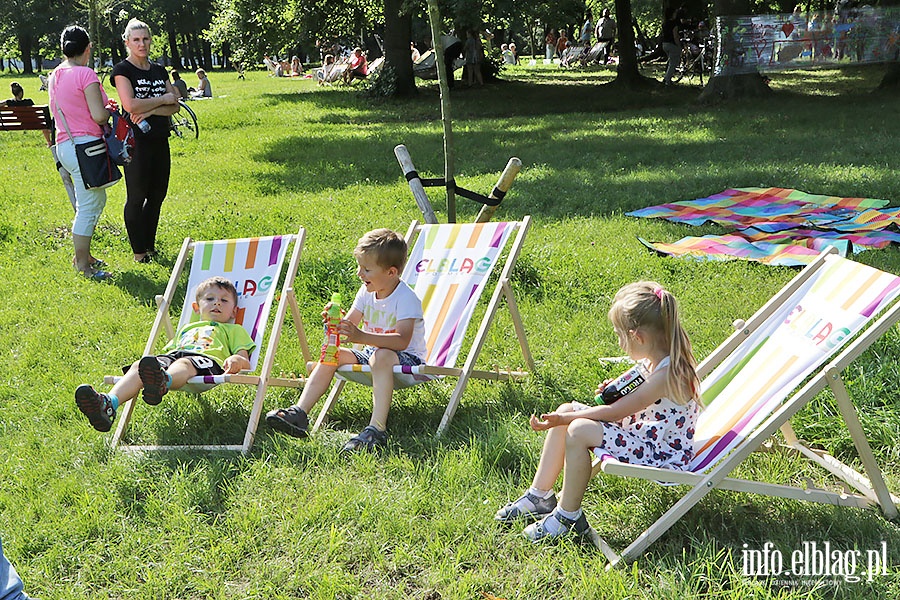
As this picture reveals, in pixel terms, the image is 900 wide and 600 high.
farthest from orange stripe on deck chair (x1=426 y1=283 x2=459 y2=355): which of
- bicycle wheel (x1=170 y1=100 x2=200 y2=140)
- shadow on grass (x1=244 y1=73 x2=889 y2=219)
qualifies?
bicycle wheel (x1=170 y1=100 x2=200 y2=140)

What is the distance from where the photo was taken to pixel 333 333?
3.76 m

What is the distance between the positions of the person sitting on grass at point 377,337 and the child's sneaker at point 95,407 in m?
0.68

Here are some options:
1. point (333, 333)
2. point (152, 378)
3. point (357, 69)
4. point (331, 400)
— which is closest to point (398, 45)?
point (357, 69)

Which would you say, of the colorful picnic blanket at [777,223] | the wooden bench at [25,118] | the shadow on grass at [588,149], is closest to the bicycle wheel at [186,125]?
the shadow on grass at [588,149]

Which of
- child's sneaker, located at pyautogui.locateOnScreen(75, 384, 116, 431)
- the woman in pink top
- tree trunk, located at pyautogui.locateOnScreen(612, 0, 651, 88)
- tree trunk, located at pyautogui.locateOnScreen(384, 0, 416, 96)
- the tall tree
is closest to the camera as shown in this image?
child's sneaker, located at pyautogui.locateOnScreen(75, 384, 116, 431)

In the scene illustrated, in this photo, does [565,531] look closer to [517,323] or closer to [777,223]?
[517,323]

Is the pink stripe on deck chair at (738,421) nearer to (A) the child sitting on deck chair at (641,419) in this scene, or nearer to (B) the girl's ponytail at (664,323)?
(A) the child sitting on deck chair at (641,419)

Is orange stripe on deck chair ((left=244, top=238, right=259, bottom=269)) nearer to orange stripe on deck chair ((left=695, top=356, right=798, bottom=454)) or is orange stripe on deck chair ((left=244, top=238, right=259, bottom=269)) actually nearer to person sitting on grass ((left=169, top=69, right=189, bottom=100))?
orange stripe on deck chair ((left=695, top=356, right=798, bottom=454))

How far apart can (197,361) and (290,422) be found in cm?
60

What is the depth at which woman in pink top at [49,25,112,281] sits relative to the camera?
6.20 m

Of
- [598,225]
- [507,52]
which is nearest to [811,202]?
[598,225]

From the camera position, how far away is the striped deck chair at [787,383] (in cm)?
286

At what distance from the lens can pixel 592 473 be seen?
3.14 meters

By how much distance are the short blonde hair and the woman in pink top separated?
3269 millimetres
